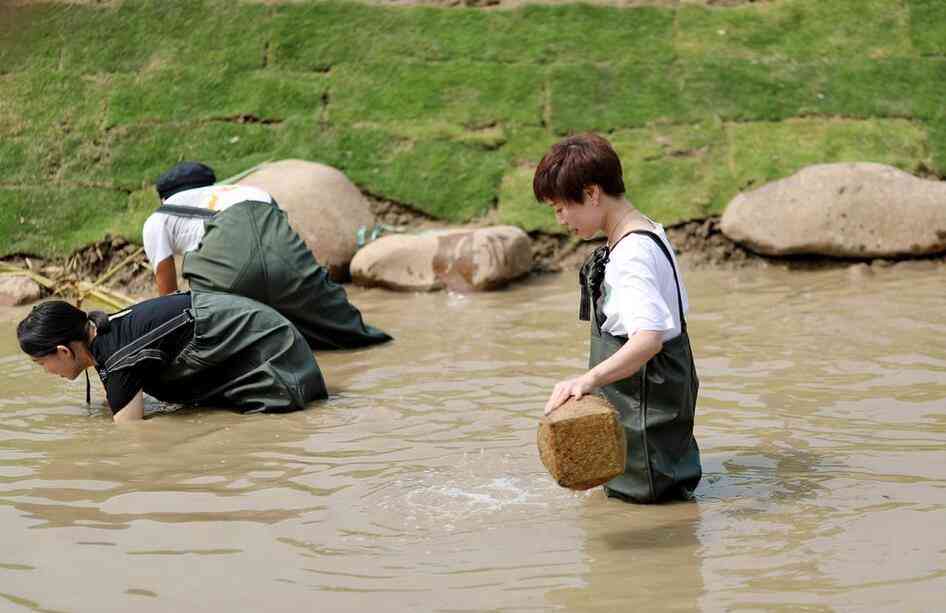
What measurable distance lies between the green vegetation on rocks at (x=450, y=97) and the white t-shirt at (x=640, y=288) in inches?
214

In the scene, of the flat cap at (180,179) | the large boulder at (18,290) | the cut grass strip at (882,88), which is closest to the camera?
the flat cap at (180,179)

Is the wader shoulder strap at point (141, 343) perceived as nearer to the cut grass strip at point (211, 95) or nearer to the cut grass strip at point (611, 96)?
the cut grass strip at point (211, 95)

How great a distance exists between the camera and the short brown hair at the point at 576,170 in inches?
154

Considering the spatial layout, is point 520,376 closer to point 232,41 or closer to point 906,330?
point 906,330

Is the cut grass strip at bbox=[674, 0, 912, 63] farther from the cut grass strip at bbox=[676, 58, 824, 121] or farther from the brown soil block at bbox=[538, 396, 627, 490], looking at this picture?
the brown soil block at bbox=[538, 396, 627, 490]

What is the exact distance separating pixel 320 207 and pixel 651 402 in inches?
213

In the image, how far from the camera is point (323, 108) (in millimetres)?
10258

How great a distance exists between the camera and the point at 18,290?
29.1ft

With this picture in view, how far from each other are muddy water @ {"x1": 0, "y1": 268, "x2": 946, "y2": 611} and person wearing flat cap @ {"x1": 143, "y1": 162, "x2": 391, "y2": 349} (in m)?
0.32

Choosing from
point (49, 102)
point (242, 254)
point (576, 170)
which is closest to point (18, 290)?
point (49, 102)

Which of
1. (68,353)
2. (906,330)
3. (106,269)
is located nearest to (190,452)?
(68,353)

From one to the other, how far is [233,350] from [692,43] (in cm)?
593

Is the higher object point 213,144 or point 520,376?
point 213,144

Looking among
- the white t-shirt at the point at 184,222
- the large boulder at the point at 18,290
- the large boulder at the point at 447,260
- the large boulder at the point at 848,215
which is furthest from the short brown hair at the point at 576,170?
the large boulder at the point at 18,290
